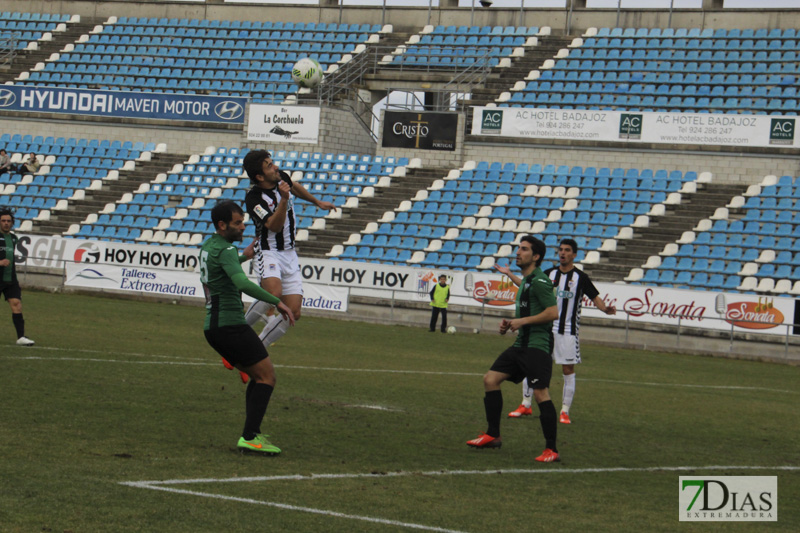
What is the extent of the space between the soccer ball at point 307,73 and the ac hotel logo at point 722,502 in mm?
35704

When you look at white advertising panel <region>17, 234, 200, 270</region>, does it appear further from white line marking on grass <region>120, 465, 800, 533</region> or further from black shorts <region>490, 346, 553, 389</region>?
white line marking on grass <region>120, 465, 800, 533</region>

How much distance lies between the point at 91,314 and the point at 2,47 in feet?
100

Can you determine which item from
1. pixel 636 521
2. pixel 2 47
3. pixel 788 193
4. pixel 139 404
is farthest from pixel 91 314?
pixel 2 47

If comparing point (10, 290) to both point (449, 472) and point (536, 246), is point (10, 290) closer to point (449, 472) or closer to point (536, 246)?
point (536, 246)

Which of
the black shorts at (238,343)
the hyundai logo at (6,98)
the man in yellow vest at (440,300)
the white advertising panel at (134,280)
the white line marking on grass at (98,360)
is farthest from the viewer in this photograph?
the hyundai logo at (6,98)

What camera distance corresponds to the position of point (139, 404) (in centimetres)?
1108

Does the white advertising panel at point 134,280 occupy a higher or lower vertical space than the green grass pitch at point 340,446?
higher

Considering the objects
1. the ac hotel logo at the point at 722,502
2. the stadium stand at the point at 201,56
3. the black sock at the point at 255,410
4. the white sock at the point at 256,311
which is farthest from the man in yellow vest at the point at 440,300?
the ac hotel logo at the point at 722,502

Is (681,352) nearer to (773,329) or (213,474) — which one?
(773,329)

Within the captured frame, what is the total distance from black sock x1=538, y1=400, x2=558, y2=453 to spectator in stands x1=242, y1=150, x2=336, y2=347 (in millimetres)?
2675

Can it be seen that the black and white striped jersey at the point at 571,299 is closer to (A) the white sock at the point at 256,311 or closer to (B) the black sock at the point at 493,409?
(B) the black sock at the point at 493,409

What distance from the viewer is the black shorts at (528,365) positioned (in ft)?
33.6

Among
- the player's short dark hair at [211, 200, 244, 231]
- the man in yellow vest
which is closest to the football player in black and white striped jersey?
the player's short dark hair at [211, 200, 244, 231]

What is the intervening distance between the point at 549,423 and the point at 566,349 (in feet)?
12.1
